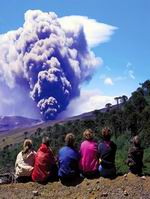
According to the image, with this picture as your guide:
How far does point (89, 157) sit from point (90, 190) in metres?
1.19

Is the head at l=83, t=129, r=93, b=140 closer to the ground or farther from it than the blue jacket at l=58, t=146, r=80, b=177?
farther from it

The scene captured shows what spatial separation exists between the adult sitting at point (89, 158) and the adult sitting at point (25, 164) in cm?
160

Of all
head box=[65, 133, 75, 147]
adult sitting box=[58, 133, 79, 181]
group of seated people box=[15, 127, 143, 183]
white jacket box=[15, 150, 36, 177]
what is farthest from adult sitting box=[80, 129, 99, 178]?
white jacket box=[15, 150, 36, 177]

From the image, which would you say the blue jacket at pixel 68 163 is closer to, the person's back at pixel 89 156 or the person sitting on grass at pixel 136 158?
the person's back at pixel 89 156

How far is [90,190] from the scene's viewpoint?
44.7ft

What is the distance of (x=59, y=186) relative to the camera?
14.2 metres

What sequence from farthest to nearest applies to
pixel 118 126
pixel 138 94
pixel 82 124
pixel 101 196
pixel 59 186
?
pixel 82 124
pixel 118 126
pixel 138 94
pixel 59 186
pixel 101 196

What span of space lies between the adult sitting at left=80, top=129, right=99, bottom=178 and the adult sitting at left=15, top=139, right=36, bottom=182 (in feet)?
5.23

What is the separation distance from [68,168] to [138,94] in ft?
307

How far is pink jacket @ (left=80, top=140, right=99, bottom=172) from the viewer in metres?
14.4

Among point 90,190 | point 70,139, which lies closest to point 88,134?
point 70,139

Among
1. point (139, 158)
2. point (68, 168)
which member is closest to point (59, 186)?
point (68, 168)

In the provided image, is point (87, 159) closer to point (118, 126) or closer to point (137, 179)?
point (137, 179)

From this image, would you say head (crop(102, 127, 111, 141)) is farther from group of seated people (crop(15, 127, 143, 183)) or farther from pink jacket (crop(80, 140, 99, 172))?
pink jacket (crop(80, 140, 99, 172))
